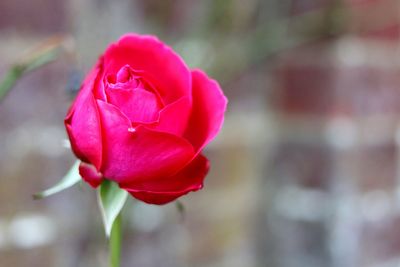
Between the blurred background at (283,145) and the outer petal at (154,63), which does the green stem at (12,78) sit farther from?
the blurred background at (283,145)

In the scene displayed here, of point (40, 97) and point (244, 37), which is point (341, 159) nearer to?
point (244, 37)

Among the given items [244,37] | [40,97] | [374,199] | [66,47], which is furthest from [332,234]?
[66,47]

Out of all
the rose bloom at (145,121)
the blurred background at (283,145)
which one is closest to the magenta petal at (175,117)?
the rose bloom at (145,121)

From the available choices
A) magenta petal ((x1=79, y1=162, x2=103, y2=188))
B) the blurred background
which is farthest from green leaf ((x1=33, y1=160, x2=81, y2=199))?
the blurred background

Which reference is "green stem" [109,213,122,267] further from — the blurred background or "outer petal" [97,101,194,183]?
the blurred background

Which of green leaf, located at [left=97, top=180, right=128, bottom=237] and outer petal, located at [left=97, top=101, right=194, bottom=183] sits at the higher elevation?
outer petal, located at [left=97, top=101, right=194, bottom=183]
